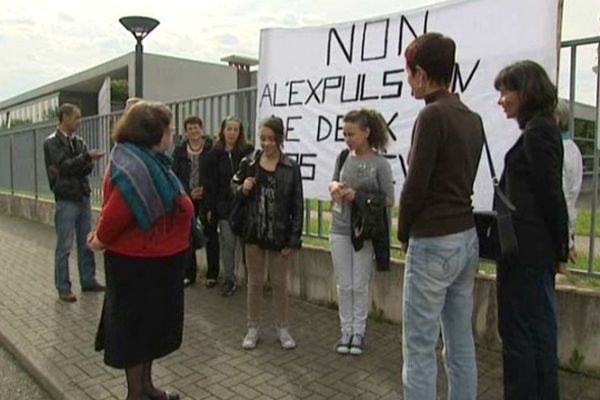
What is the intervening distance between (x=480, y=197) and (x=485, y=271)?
0.66 m

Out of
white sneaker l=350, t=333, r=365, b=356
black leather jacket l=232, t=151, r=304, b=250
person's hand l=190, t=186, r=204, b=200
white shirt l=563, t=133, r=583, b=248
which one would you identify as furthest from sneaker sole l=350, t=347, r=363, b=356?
person's hand l=190, t=186, r=204, b=200

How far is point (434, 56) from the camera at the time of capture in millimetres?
2455

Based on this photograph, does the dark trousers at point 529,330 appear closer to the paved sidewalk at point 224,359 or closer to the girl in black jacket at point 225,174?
the paved sidewalk at point 224,359

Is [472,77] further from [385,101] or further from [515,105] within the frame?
[515,105]

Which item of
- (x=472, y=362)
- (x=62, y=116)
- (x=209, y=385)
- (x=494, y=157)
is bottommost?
(x=209, y=385)

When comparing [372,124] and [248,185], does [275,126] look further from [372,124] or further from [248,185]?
[372,124]

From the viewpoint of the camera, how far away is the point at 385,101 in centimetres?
474

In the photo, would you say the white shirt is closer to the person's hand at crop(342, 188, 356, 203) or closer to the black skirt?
the person's hand at crop(342, 188, 356, 203)

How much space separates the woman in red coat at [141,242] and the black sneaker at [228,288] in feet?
8.60

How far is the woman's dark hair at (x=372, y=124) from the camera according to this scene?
403 cm

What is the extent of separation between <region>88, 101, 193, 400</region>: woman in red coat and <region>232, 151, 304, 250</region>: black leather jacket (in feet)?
3.22

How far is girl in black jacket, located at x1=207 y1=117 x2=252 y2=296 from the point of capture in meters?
5.68

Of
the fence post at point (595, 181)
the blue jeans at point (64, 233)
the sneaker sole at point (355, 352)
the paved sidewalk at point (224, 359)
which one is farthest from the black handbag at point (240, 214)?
the fence post at point (595, 181)

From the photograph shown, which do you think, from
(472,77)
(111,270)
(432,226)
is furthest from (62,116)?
(432,226)
